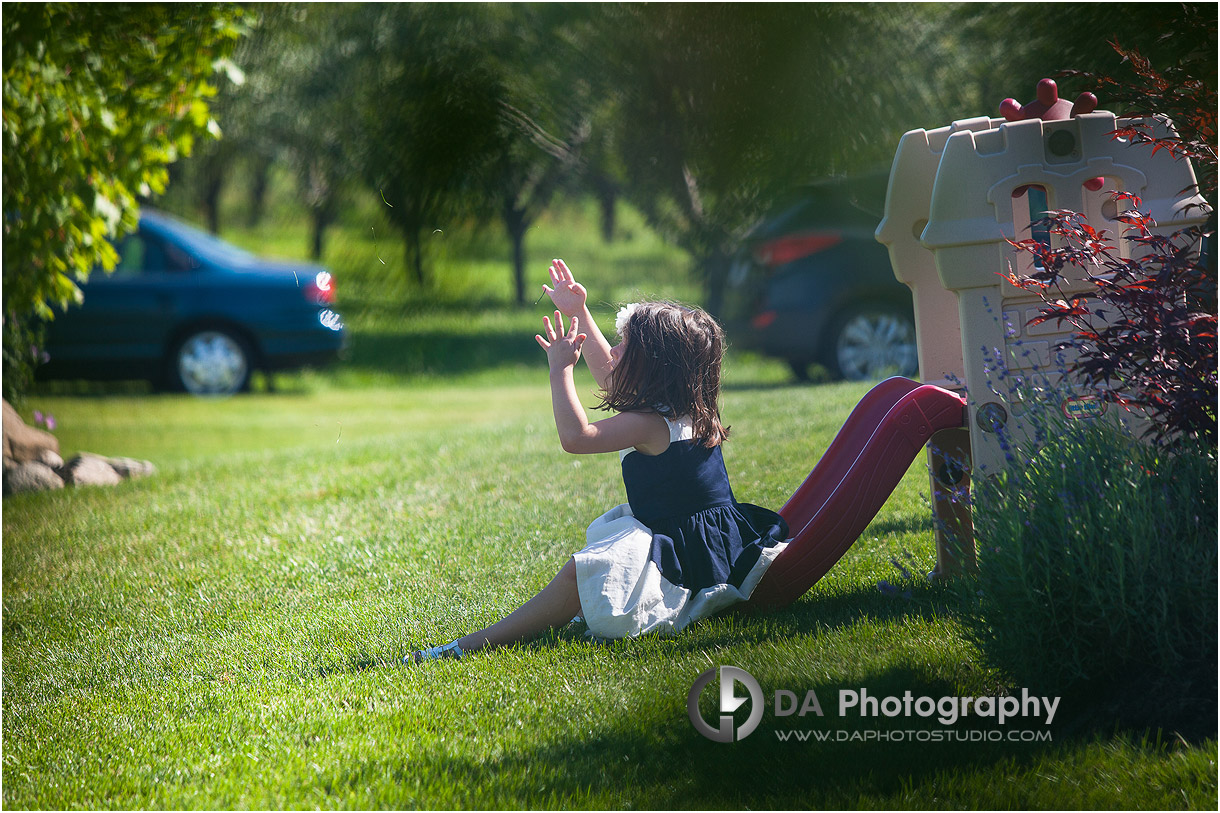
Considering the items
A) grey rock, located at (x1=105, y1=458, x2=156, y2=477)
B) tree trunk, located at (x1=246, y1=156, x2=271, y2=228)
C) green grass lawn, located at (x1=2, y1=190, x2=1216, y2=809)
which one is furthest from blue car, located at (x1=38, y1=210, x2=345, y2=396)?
tree trunk, located at (x1=246, y1=156, x2=271, y2=228)

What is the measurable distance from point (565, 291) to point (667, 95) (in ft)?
3.85

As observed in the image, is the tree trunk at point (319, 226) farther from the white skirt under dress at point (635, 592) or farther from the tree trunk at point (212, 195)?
the tree trunk at point (212, 195)

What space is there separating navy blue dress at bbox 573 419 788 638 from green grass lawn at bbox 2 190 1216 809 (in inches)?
3.2

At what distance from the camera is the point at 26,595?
139 inches

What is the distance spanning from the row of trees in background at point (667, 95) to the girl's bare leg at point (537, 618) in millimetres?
1392

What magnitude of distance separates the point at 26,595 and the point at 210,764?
1.92 metres

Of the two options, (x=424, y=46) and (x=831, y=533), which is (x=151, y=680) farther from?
(x=424, y=46)

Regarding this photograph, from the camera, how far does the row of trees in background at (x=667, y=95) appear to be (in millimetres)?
3322

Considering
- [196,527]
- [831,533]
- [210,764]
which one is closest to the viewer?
[210,764]

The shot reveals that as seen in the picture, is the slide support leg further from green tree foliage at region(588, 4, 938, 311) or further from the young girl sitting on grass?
green tree foliage at region(588, 4, 938, 311)

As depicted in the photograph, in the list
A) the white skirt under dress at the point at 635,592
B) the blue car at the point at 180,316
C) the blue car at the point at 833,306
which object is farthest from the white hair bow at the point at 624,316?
the blue car at the point at 180,316

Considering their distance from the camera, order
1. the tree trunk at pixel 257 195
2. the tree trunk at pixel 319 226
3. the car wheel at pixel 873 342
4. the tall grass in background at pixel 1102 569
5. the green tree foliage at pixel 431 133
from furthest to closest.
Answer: the tree trunk at pixel 257 195 < the car wheel at pixel 873 342 < the tree trunk at pixel 319 226 < the green tree foliage at pixel 431 133 < the tall grass in background at pixel 1102 569

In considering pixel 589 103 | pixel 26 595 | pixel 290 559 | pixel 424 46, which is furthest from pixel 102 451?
pixel 589 103

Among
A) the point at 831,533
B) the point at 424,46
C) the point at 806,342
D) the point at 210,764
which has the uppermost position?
the point at 424,46
